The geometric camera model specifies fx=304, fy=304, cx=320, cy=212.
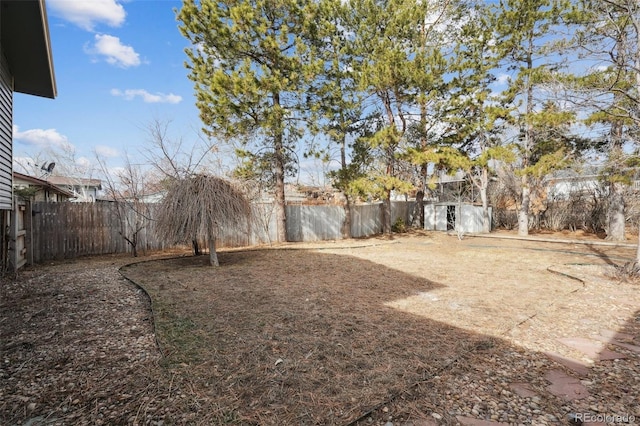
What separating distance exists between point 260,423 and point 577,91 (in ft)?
24.0

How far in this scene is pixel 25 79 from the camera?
226 inches

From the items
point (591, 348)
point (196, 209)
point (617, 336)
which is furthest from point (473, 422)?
point (196, 209)

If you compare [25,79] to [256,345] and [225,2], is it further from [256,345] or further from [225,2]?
[256,345]

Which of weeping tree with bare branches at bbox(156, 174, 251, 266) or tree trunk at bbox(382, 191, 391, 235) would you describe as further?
tree trunk at bbox(382, 191, 391, 235)

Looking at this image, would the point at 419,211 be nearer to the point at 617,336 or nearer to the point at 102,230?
the point at 617,336

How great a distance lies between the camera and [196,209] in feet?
20.4

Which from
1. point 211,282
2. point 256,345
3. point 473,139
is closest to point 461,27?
point 473,139

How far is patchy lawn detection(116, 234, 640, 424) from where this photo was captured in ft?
6.68

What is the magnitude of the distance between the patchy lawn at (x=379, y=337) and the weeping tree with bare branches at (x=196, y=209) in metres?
0.84

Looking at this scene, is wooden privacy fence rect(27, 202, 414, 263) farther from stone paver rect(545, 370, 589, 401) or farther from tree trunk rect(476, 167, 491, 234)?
tree trunk rect(476, 167, 491, 234)

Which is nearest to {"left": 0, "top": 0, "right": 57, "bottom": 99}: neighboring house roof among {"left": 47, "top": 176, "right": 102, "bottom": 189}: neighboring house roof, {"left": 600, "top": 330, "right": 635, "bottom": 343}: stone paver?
{"left": 600, "top": 330, "right": 635, "bottom": 343}: stone paver

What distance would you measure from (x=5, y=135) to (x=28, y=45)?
1491 mm

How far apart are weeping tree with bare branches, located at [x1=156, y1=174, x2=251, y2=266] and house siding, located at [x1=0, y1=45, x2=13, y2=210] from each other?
7.48ft

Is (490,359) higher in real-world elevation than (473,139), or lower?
lower
